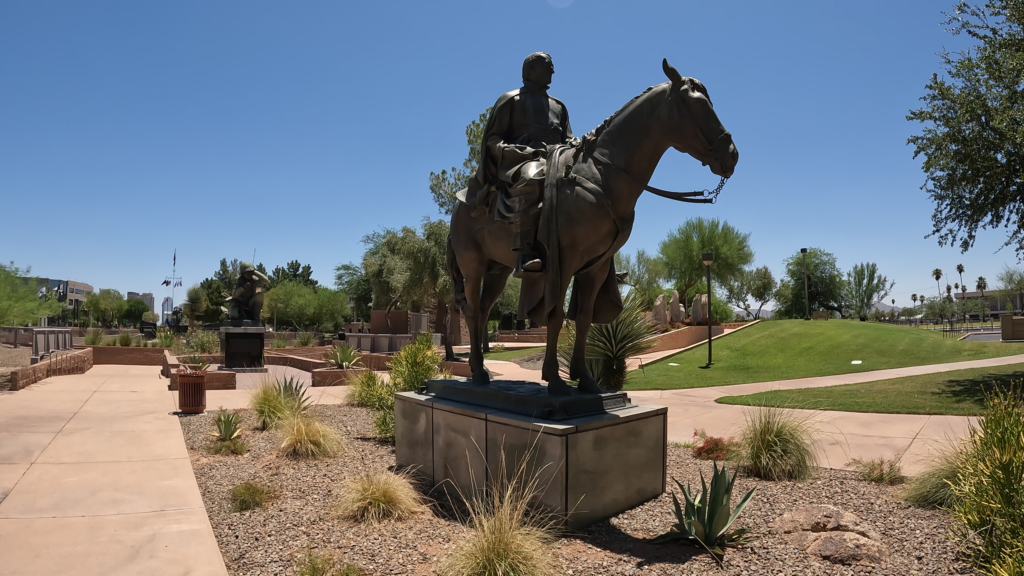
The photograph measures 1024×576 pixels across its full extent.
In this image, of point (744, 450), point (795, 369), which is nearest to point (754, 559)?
point (744, 450)

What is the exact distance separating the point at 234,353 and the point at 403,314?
38.5 feet

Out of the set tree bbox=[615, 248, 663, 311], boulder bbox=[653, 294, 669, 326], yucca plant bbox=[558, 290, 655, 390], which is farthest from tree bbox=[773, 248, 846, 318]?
yucca plant bbox=[558, 290, 655, 390]

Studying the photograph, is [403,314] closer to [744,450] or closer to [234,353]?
[234,353]

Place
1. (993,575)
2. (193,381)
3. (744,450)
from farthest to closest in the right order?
(193,381), (744,450), (993,575)

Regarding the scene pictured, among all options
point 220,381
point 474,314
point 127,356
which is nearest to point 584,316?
point 474,314

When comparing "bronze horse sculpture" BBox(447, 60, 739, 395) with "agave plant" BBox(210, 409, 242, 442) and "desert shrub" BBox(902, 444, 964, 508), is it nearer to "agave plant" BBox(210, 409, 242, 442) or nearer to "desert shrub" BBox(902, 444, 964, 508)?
"desert shrub" BBox(902, 444, 964, 508)

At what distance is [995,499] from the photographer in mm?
3479

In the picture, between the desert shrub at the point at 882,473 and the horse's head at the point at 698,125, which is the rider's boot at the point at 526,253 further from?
the desert shrub at the point at 882,473

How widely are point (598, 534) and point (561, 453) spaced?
0.70 metres

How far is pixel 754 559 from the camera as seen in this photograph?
384 cm

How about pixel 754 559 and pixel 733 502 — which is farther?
pixel 733 502

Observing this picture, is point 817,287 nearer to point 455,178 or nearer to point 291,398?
point 455,178

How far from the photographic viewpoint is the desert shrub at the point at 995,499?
130 inches

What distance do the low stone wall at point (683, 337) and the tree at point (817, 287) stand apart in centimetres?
4207
